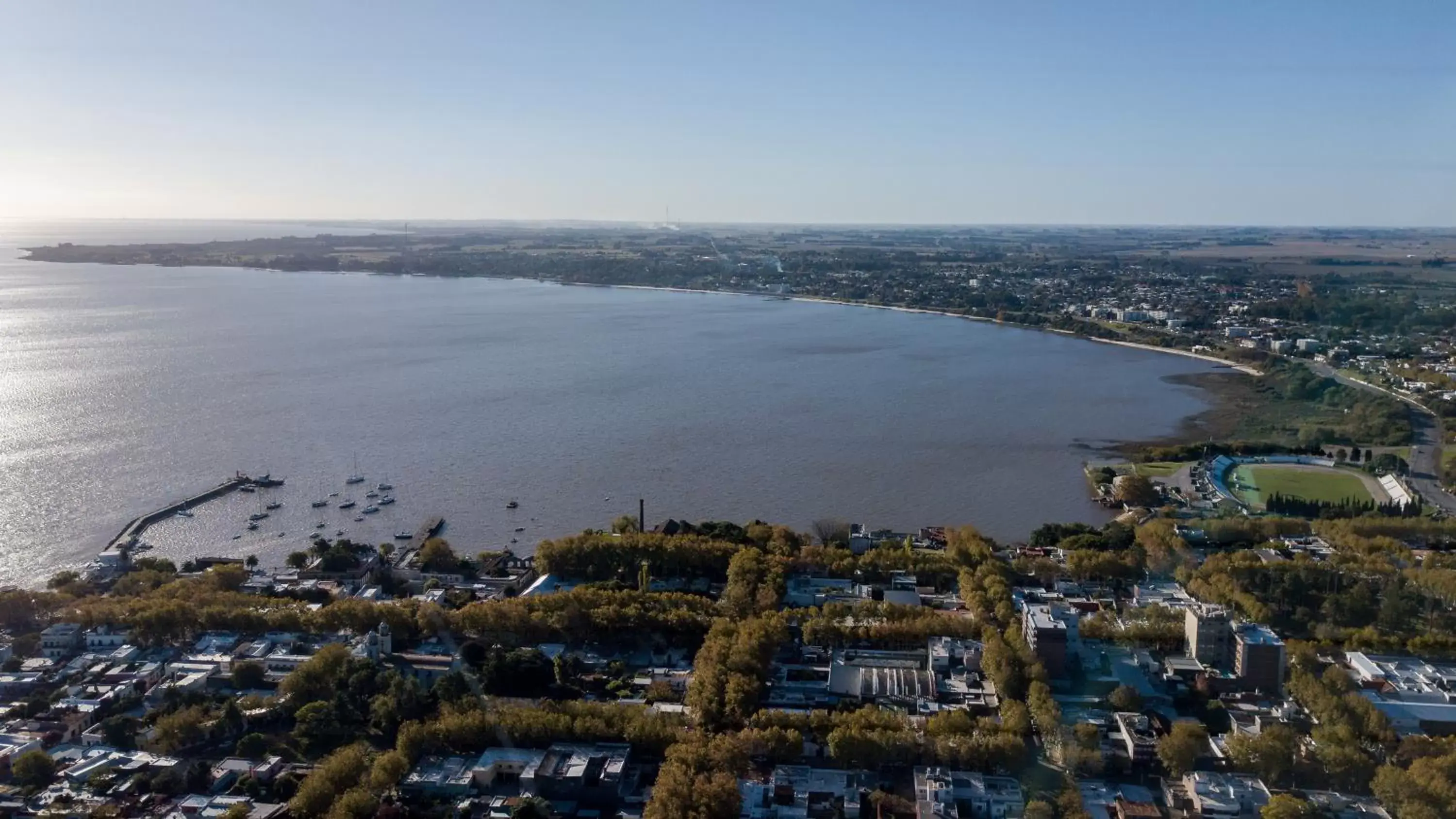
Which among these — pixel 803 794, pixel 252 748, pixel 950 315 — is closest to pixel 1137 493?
pixel 803 794

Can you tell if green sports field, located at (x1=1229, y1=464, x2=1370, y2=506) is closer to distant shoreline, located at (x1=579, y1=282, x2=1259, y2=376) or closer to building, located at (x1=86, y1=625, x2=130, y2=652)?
distant shoreline, located at (x1=579, y1=282, x2=1259, y2=376)

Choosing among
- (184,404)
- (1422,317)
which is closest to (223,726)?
(184,404)

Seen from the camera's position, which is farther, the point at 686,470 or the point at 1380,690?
the point at 686,470

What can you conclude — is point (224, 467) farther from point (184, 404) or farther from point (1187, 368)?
point (1187, 368)

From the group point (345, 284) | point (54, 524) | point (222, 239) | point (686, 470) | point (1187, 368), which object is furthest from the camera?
point (222, 239)

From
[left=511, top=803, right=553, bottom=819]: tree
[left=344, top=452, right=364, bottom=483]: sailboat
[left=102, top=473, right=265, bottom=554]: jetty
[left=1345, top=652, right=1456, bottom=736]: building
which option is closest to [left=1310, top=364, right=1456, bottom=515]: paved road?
[left=1345, top=652, right=1456, bottom=736]: building

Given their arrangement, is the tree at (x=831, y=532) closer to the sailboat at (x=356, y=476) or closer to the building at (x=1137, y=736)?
the building at (x=1137, y=736)

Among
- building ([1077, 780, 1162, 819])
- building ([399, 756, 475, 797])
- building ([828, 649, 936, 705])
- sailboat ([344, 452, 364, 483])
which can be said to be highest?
sailboat ([344, 452, 364, 483])
